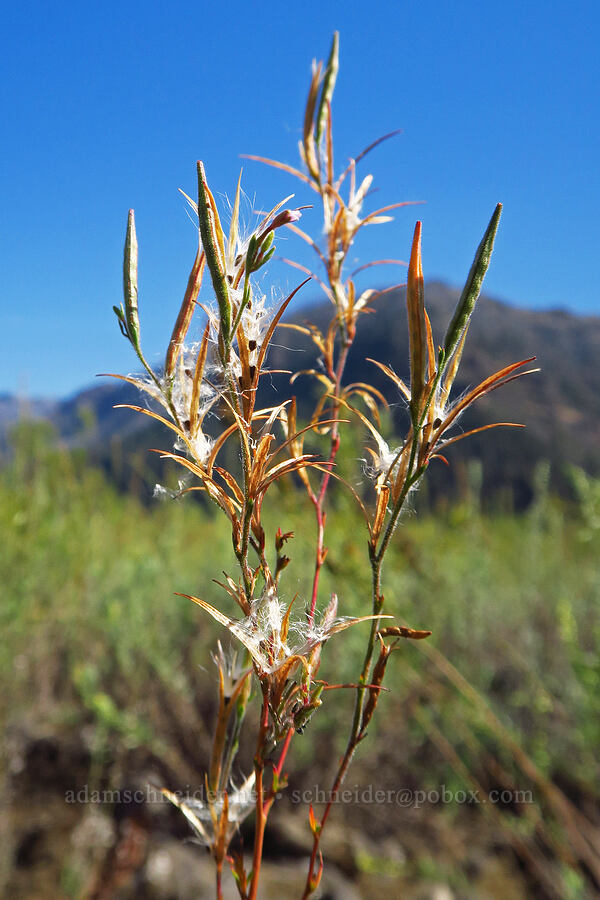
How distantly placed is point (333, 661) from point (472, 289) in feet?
8.68

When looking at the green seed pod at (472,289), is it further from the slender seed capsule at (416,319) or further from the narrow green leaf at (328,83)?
the narrow green leaf at (328,83)

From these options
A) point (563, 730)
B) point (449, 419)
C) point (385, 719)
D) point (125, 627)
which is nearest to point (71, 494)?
point (125, 627)

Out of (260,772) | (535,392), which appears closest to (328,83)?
(260,772)

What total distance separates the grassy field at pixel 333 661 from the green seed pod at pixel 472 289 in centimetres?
153

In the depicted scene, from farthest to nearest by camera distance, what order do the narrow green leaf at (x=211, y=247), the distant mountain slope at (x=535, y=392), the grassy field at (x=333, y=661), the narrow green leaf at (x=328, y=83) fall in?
the distant mountain slope at (x=535, y=392)
the grassy field at (x=333, y=661)
the narrow green leaf at (x=328, y=83)
the narrow green leaf at (x=211, y=247)

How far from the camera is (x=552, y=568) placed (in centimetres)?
364

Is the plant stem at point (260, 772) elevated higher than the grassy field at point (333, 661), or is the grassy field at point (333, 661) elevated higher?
the plant stem at point (260, 772)

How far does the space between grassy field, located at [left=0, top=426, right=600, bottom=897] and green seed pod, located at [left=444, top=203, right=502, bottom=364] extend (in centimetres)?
153

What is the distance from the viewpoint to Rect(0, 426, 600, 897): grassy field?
2.28m

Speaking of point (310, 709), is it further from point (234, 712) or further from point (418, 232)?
point (418, 232)

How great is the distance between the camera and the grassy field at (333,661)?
2279 millimetres

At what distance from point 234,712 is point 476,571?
7.76ft

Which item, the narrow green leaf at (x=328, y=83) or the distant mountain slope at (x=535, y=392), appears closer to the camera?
the narrow green leaf at (x=328, y=83)

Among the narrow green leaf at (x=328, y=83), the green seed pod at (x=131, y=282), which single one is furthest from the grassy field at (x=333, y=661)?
the green seed pod at (x=131, y=282)
